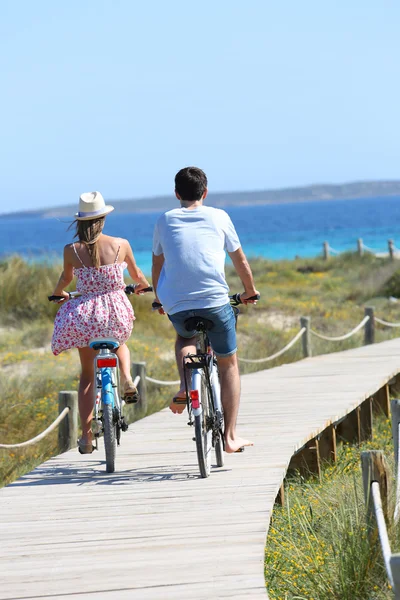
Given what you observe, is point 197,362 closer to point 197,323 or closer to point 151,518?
point 197,323

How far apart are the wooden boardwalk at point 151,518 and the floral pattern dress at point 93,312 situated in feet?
2.90

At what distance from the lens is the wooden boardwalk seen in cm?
451

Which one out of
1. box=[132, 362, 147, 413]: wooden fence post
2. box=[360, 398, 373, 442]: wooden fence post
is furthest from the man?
box=[360, 398, 373, 442]: wooden fence post

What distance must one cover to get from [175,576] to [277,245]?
84.0 metres

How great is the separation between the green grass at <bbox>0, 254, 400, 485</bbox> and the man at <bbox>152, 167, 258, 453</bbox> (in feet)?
8.36

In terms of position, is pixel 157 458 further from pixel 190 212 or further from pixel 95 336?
pixel 190 212

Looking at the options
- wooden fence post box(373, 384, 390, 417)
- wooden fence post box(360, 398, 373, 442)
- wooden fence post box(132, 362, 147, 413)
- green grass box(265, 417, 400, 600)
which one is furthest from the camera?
wooden fence post box(373, 384, 390, 417)

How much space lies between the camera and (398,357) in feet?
41.4

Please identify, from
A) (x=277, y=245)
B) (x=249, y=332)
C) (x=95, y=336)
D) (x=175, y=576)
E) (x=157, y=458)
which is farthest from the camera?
(x=277, y=245)

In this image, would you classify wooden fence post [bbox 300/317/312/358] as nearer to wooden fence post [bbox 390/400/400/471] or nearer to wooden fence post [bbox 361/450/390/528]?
wooden fence post [bbox 390/400/400/471]

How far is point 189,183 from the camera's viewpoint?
6102 mm

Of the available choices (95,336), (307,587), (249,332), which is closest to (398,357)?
(249,332)

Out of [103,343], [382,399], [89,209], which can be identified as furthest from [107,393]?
[382,399]

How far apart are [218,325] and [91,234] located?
1042 millimetres
